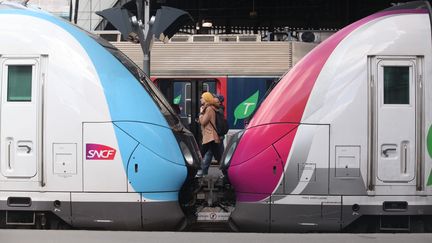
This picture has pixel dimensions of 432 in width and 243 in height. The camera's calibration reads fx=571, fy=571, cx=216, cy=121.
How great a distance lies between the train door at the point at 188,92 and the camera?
45.6 feet

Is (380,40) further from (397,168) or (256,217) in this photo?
(256,217)

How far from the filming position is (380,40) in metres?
6.39

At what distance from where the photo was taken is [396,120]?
6.30 metres

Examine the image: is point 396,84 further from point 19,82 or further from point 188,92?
point 188,92

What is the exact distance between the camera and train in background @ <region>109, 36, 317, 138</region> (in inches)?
529

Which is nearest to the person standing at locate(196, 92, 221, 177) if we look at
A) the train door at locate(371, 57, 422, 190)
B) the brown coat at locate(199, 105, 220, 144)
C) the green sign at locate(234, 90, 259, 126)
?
the brown coat at locate(199, 105, 220, 144)

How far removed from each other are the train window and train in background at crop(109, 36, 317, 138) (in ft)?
23.0

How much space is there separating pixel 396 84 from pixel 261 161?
5.67 ft

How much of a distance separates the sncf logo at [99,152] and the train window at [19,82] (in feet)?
3.08

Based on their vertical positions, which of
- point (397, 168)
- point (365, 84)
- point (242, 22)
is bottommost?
point (397, 168)

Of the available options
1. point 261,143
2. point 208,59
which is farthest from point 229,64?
point 261,143

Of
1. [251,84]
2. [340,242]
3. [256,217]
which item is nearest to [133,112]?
[256,217]

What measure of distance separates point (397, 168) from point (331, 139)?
80cm

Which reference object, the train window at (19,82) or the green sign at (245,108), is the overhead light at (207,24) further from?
the train window at (19,82)
